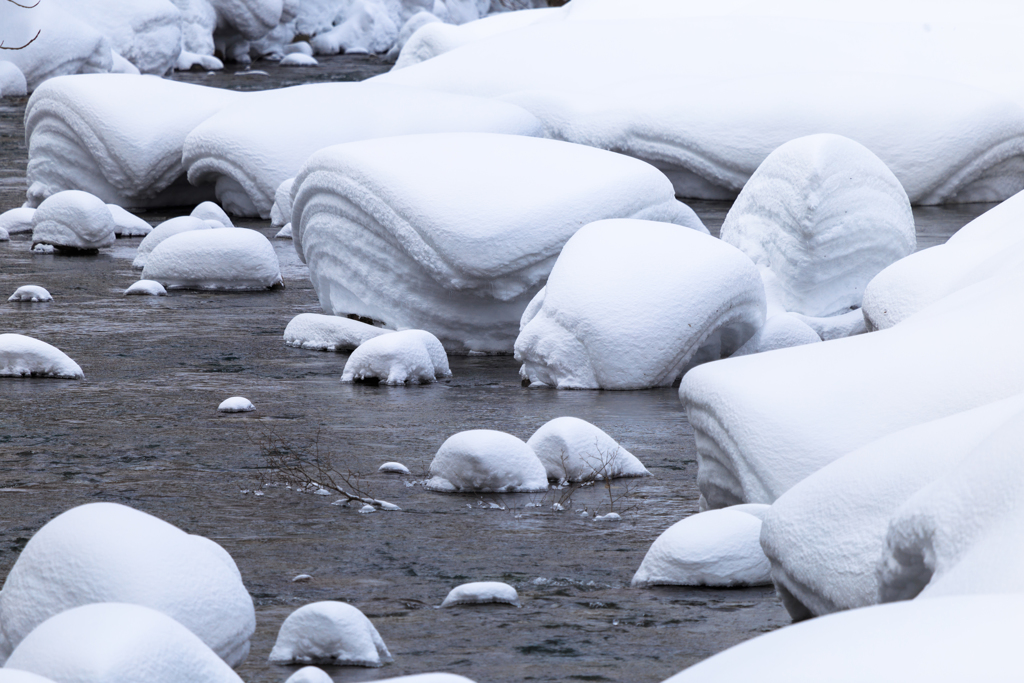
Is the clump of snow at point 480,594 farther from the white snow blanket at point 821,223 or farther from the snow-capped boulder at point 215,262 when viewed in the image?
the snow-capped boulder at point 215,262

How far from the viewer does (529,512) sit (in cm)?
351

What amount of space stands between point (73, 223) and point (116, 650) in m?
6.13

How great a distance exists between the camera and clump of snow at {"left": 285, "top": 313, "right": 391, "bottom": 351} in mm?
5707

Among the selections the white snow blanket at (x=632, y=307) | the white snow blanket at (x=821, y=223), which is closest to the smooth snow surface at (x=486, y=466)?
the white snow blanket at (x=632, y=307)

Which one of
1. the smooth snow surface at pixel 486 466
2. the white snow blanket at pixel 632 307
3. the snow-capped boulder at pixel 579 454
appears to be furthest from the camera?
the white snow blanket at pixel 632 307

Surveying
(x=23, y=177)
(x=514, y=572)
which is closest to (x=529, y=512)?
(x=514, y=572)

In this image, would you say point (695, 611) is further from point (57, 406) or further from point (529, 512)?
point (57, 406)

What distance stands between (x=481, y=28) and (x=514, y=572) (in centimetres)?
1118

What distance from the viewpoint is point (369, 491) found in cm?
368

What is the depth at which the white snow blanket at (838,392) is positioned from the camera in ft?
10.2

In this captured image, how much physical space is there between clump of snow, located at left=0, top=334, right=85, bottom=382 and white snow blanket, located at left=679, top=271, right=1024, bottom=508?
2421 mm

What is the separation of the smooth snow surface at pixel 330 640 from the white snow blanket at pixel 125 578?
7 centimetres

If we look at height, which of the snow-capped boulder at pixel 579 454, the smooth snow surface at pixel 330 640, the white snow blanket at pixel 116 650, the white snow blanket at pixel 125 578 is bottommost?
the snow-capped boulder at pixel 579 454

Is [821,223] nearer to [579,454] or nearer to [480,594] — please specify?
[579,454]
